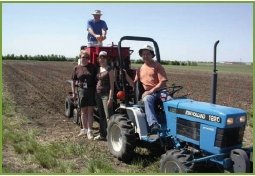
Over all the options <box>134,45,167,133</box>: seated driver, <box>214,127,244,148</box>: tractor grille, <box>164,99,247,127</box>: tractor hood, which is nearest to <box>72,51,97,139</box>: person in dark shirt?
<box>134,45,167,133</box>: seated driver

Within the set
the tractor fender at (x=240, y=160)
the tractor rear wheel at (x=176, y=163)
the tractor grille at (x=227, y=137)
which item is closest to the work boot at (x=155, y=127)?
the tractor rear wheel at (x=176, y=163)

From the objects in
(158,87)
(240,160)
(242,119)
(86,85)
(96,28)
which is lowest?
(240,160)

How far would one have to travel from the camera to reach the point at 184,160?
17.6ft

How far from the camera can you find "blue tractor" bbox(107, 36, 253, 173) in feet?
17.6

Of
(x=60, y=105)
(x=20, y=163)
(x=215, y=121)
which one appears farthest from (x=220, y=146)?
(x=60, y=105)

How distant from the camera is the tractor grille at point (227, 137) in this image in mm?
5418

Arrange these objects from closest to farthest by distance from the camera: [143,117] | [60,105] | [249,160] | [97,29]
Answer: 1. [249,160]
2. [143,117]
3. [97,29]
4. [60,105]

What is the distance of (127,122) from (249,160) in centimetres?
254

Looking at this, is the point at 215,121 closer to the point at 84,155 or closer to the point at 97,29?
the point at 84,155

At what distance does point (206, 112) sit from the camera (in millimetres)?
5629

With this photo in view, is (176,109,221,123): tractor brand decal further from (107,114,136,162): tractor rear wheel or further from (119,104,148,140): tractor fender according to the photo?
(107,114,136,162): tractor rear wheel

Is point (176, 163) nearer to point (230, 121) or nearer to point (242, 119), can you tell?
point (230, 121)

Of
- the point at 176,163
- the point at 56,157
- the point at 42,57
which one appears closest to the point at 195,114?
the point at 176,163

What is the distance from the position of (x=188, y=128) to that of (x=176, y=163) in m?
0.79
